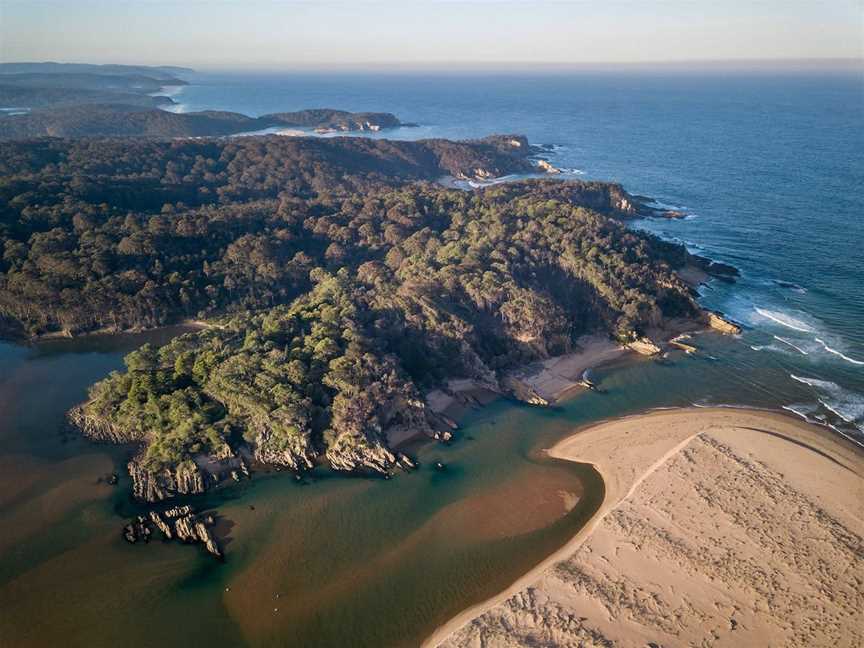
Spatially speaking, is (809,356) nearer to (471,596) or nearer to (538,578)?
(538,578)

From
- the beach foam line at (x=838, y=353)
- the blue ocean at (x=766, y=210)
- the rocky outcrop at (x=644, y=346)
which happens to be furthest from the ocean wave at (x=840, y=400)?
the rocky outcrop at (x=644, y=346)

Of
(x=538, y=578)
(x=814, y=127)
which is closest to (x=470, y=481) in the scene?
(x=538, y=578)

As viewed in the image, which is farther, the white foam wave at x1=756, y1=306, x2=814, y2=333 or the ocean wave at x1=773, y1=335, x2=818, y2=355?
the white foam wave at x1=756, y1=306, x2=814, y2=333

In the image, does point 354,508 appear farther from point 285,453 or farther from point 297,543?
point 285,453

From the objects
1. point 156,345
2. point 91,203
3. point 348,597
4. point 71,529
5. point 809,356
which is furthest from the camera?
point 91,203

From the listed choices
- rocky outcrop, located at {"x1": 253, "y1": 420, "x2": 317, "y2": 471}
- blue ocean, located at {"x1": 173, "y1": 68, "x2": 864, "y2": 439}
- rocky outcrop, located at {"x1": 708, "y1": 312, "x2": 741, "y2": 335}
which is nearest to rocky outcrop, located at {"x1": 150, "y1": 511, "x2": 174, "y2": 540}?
rocky outcrop, located at {"x1": 253, "y1": 420, "x2": 317, "y2": 471}

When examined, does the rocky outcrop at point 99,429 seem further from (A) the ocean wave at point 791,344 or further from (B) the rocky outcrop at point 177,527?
(A) the ocean wave at point 791,344

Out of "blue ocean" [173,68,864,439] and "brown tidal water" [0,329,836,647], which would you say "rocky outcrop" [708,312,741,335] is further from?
"brown tidal water" [0,329,836,647]
